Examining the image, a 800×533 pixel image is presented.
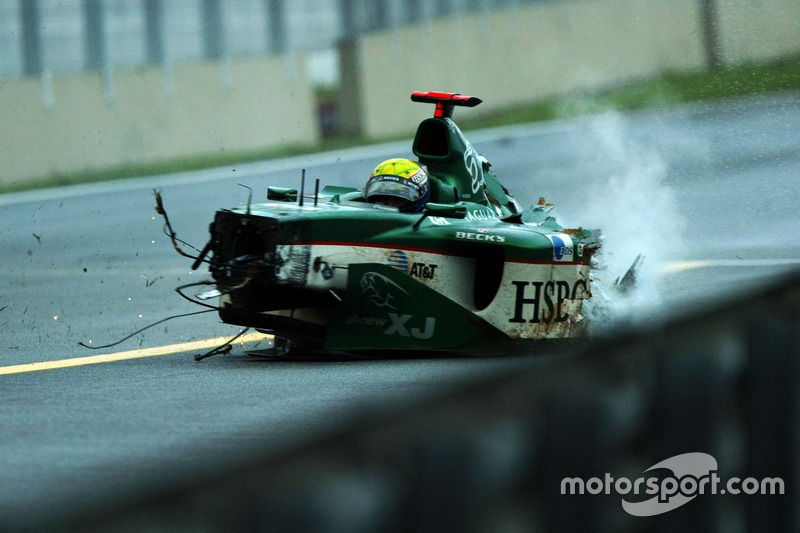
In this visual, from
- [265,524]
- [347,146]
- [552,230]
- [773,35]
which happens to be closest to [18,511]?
[265,524]

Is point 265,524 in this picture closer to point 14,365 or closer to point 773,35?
point 14,365

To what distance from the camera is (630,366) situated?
3.26 meters

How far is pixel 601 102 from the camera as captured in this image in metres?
25.2

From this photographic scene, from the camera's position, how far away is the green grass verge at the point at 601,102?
2205 centimetres

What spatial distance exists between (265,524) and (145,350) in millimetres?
8355

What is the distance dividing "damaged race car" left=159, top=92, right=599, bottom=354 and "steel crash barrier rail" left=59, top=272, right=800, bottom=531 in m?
5.23

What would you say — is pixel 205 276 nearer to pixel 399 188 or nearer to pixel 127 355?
pixel 127 355

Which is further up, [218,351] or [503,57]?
[503,57]

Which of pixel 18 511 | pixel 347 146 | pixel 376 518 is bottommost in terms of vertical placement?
pixel 18 511

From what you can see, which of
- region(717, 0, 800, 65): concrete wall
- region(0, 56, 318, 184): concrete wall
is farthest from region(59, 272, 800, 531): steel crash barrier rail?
region(0, 56, 318, 184): concrete wall

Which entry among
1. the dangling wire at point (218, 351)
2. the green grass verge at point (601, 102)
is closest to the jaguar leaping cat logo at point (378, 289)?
the dangling wire at point (218, 351)

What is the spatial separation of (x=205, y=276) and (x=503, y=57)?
42.6ft

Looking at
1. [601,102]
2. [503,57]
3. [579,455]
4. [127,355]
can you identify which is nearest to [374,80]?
[503,57]

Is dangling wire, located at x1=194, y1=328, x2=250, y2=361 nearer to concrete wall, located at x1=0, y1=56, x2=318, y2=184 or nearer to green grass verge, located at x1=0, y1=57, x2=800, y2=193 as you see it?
concrete wall, located at x1=0, y1=56, x2=318, y2=184
